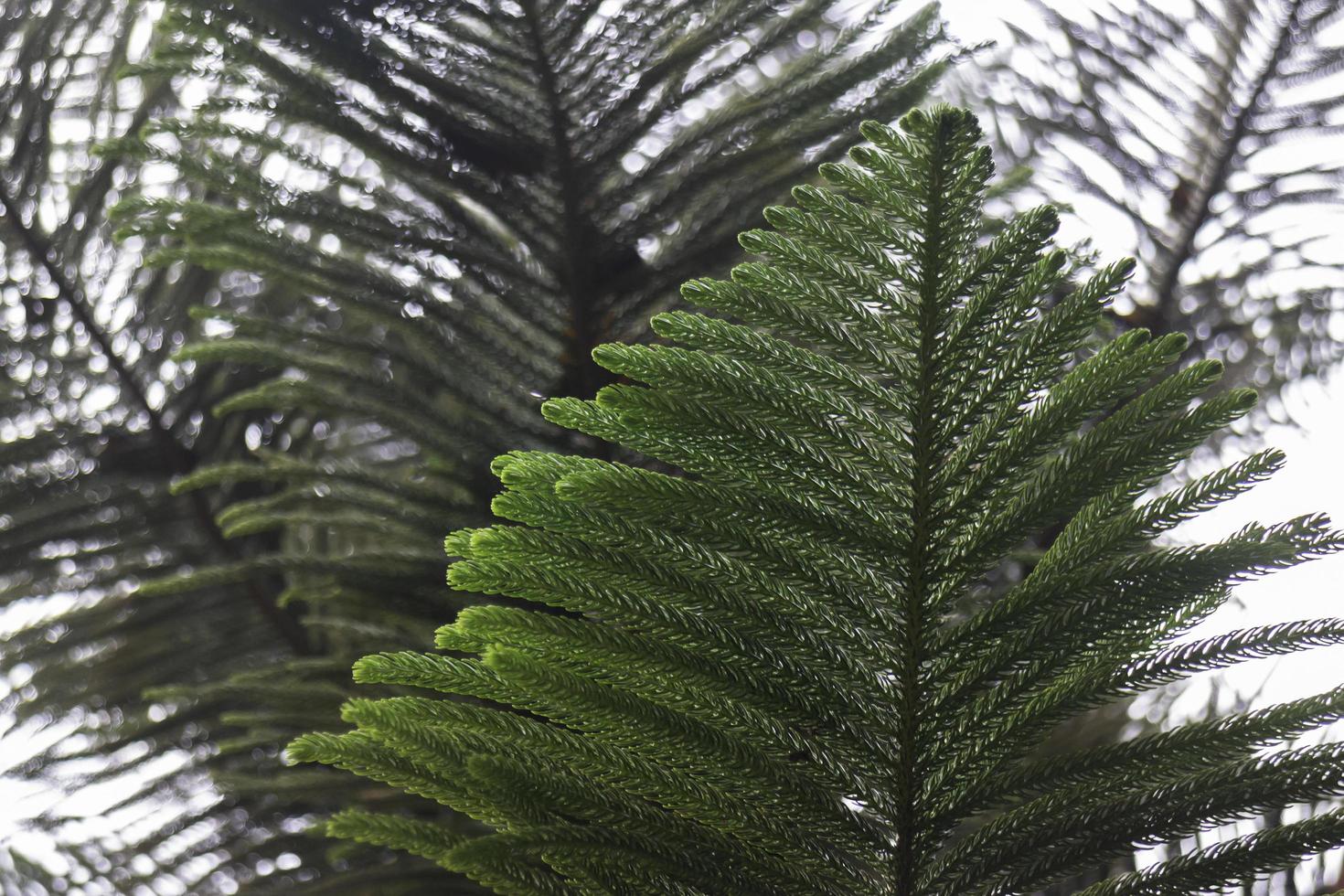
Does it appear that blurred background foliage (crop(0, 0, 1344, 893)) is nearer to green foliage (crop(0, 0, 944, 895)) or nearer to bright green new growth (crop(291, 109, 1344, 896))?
green foliage (crop(0, 0, 944, 895))

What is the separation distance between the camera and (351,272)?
84 centimetres

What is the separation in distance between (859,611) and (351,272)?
0.48 meters

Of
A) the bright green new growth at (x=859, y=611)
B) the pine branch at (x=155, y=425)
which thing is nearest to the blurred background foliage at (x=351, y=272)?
the pine branch at (x=155, y=425)

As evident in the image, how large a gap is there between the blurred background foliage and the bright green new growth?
35cm

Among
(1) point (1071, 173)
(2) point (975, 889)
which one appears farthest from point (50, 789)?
(1) point (1071, 173)

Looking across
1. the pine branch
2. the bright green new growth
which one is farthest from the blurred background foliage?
the bright green new growth

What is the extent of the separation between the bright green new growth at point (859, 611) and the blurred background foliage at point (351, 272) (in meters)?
0.35

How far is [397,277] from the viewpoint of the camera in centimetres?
88

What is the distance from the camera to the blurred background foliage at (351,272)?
835 millimetres

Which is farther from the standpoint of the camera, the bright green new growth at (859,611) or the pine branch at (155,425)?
the pine branch at (155,425)

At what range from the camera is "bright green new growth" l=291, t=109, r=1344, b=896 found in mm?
515

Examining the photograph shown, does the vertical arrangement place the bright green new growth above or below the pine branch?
below

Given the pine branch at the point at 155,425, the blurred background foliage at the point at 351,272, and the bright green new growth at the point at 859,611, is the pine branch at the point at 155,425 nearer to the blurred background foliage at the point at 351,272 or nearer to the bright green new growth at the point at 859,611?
the blurred background foliage at the point at 351,272

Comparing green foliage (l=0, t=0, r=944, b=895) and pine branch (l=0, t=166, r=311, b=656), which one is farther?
pine branch (l=0, t=166, r=311, b=656)
